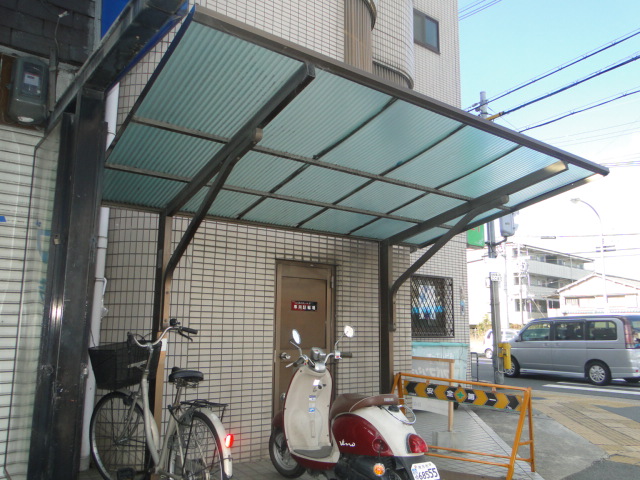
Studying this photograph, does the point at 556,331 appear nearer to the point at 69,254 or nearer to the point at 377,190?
the point at 377,190

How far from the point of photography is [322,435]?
511 cm

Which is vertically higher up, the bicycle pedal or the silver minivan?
the silver minivan

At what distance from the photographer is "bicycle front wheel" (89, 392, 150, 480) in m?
4.36

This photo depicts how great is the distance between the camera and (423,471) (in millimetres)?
3785

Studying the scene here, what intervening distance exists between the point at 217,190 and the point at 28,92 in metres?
1.84

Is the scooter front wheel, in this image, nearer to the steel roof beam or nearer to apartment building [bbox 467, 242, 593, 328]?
the steel roof beam

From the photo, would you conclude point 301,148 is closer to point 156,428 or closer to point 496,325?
point 156,428

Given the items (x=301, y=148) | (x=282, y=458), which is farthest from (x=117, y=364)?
(x=301, y=148)

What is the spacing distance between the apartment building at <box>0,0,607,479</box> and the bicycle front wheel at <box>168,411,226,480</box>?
0.92 m

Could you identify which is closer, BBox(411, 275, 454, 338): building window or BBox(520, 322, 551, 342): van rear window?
BBox(411, 275, 454, 338): building window

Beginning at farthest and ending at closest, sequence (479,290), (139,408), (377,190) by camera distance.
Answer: (479,290), (377,190), (139,408)

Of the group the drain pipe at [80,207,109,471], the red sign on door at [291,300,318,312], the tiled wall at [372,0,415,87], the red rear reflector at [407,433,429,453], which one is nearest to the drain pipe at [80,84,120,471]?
the drain pipe at [80,207,109,471]

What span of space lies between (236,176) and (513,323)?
148 feet

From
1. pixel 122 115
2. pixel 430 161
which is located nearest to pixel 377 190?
pixel 430 161
